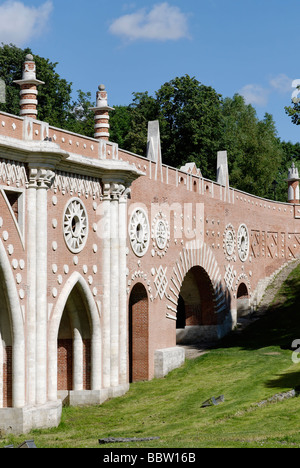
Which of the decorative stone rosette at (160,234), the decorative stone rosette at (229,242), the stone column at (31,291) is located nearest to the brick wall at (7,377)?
the stone column at (31,291)

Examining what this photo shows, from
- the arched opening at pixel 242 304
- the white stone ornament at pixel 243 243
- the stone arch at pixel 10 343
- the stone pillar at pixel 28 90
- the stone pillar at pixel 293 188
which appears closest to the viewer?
the stone arch at pixel 10 343

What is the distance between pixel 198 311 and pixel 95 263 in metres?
10.7

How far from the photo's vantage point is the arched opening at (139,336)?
1121 inches

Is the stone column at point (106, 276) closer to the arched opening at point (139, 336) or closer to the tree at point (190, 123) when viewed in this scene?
the arched opening at point (139, 336)

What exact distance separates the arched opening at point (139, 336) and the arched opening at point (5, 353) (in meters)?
7.84

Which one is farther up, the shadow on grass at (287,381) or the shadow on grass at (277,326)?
the shadow on grass at (277,326)

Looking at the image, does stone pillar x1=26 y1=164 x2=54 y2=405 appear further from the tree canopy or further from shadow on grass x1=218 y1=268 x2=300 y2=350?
the tree canopy

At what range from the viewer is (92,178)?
83.4 feet

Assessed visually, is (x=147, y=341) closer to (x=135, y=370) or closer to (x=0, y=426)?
(x=135, y=370)

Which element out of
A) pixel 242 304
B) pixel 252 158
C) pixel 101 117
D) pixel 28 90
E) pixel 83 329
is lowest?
pixel 83 329

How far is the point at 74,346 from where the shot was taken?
25000mm

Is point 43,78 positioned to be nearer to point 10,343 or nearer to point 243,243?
point 243,243

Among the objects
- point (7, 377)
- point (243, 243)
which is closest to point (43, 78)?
point (243, 243)

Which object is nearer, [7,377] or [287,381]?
[7,377]
